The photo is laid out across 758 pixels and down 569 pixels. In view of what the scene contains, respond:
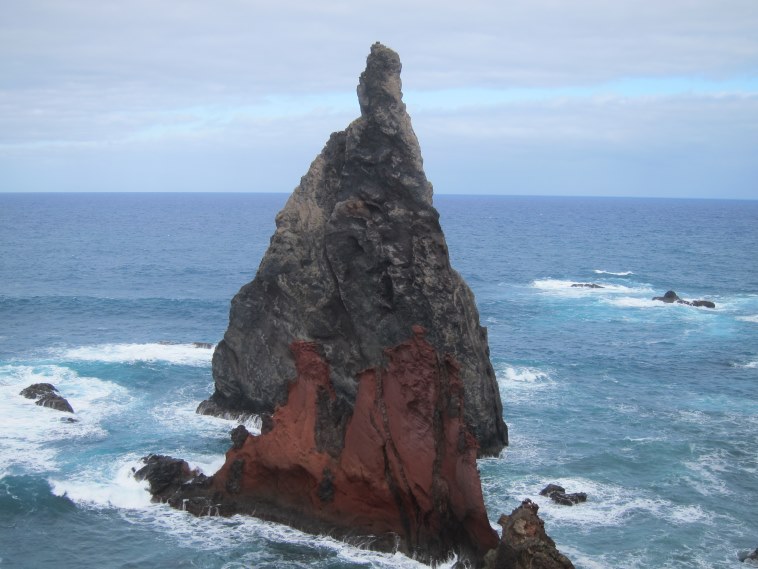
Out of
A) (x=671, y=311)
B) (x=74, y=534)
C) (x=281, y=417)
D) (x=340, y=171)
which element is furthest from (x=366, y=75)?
(x=671, y=311)

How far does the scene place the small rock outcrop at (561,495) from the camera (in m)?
37.2

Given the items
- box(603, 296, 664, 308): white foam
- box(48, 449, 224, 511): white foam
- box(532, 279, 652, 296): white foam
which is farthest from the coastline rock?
box(532, 279, 652, 296): white foam

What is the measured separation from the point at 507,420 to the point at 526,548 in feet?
78.6

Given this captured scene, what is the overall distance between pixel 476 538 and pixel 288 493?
7.91 metres

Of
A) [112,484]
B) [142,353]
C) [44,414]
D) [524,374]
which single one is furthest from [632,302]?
[112,484]

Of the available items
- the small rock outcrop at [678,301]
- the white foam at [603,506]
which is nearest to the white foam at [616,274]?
the small rock outcrop at [678,301]

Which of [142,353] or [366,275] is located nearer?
[366,275]

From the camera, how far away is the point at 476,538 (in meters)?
31.3

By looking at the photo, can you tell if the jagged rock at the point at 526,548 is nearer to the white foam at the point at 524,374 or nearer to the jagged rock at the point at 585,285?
the white foam at the point at 524,374

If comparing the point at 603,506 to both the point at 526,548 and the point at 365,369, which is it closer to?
the point at 365,369

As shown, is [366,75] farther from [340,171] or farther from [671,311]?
[671,311]

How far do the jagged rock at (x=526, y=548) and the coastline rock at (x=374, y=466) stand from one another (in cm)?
517

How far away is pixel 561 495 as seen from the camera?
37.5 metres

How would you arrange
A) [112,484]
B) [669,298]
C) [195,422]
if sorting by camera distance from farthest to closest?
[669,298]
[195,422]
[112,484]
